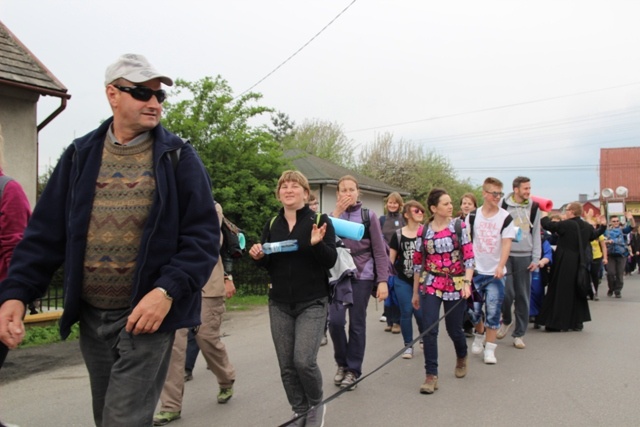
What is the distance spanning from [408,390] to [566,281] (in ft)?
15.6

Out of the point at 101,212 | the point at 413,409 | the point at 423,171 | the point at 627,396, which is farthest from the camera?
the point at 423,171

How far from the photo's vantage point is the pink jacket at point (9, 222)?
3658mm

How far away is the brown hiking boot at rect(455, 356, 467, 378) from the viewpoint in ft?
21.2

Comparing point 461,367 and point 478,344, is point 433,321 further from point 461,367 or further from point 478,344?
point 478,344

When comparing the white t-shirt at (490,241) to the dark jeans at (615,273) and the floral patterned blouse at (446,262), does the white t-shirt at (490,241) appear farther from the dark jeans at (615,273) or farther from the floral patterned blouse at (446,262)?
the dark jeans at (615,273)

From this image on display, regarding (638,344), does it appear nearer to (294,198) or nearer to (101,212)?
(294,198)

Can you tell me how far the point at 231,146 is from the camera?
14523mm

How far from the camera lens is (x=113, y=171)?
2.75 metres

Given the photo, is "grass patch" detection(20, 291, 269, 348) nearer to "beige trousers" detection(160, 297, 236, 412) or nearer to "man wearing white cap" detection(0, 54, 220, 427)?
"beige trousers" detection(160, 297, 236, 412)

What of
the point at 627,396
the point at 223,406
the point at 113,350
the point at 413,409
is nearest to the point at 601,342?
the point at 627,396

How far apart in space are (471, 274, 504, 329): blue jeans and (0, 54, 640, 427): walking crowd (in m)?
0.02

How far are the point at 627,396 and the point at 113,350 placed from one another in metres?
5.02

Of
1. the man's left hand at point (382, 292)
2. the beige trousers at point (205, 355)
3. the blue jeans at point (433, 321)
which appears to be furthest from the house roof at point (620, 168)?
the beige trousers at point (205, 355)

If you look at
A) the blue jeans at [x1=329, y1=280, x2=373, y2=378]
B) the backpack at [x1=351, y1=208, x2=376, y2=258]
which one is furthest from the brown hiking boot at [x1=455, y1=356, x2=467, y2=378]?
the backpack at [x1=351, y1=208, x2=376, y2=258]
